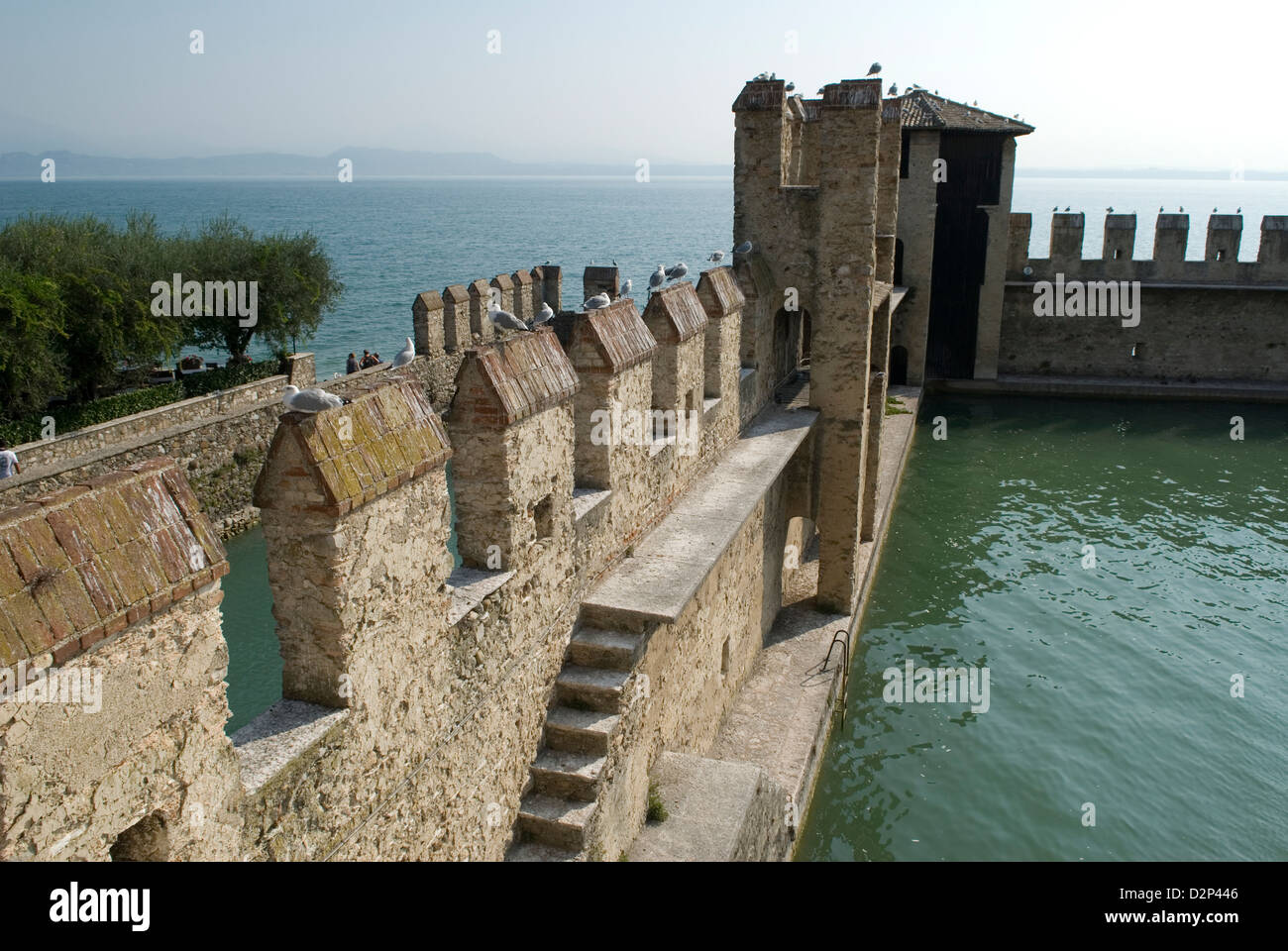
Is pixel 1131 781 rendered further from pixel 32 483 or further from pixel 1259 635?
pixel 32 483

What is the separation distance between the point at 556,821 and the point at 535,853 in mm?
228

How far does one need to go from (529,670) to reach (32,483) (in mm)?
10644

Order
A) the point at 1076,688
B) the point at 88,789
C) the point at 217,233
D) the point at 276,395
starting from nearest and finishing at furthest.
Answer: the point at 88,789
the point at 1076,688
the point at 276,395
the point at 217,233

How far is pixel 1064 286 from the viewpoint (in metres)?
27.9

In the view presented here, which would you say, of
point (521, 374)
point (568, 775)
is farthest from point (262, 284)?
point (568, 775)

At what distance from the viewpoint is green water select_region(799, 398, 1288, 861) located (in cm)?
1052

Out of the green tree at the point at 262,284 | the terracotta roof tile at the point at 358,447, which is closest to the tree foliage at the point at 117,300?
the green tree at the point at 262,284

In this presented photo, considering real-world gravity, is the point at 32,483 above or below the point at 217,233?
below

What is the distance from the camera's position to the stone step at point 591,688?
6746 millimetres

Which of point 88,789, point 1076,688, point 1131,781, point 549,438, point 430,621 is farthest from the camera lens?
point 1076,688

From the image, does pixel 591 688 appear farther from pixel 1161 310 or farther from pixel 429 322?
pixel 1161 310

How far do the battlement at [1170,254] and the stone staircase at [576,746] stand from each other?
23.6 m

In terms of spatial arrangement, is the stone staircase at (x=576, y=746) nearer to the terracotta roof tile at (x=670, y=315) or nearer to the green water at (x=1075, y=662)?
the terracotta roof tile at (x=670, y=315)
